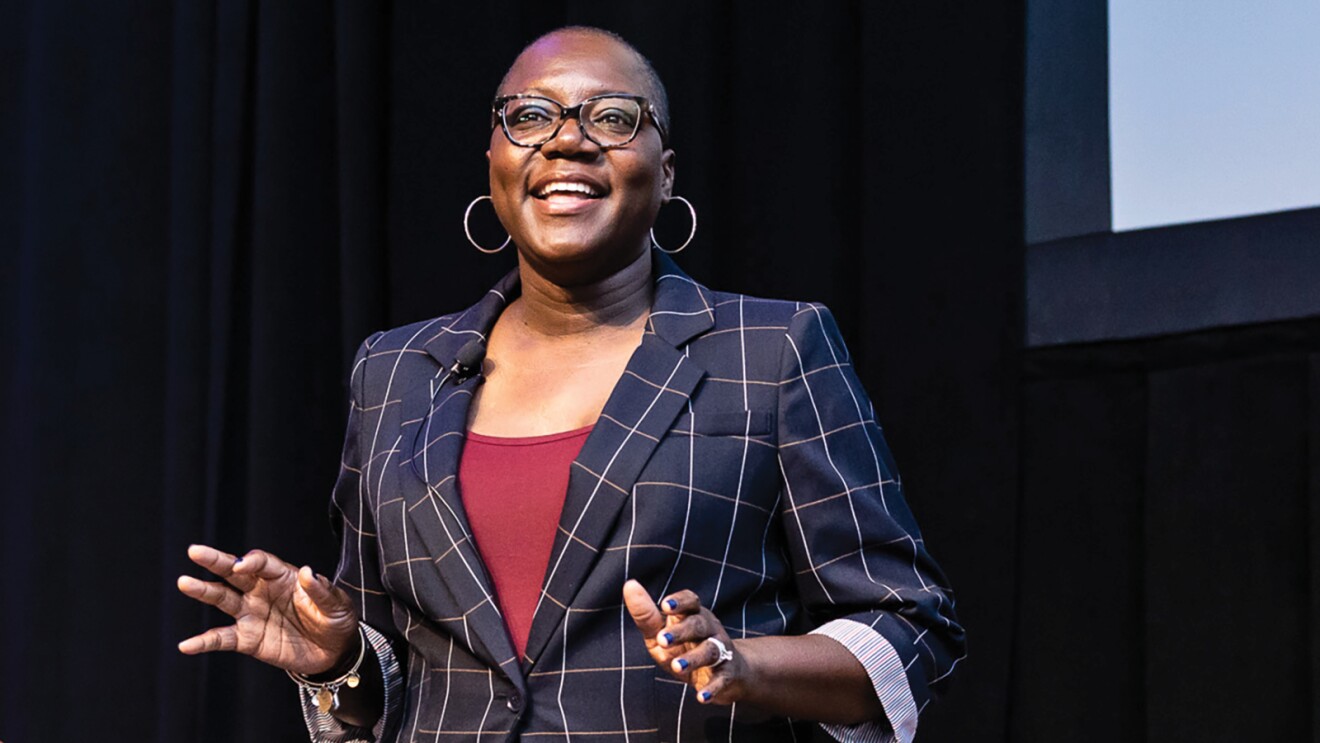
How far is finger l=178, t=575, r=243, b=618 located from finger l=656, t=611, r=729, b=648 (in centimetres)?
49

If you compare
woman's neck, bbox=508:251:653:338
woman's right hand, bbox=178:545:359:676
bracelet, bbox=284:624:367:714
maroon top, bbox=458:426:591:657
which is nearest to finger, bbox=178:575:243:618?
woman's right hand, bbox=178:545:359:676

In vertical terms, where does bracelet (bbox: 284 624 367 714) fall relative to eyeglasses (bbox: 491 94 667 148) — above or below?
below

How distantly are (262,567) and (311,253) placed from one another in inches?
52.4

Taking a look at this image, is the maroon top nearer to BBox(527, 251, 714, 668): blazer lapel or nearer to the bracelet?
BBox(527, 251, 714, 668): blazer lapel

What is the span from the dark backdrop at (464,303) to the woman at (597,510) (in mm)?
573

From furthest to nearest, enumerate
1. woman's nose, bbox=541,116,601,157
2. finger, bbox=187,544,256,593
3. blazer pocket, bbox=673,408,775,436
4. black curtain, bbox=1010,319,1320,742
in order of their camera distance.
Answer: black curtain, bbox=1010,319,1320,742 < woman's nose, bbox=541,116,601,157 < blazer pocket, bbox=673,408,775,436 < finger, bbox=187,544,256,593

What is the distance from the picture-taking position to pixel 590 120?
5.77ft

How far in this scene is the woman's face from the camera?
173 centimetres

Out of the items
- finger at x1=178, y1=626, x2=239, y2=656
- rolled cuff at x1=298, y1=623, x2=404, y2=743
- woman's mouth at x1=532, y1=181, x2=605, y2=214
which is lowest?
rolled cuff at x1=298, y1=623, x2=404, y2=743

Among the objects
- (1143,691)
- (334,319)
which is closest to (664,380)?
(1143,691)

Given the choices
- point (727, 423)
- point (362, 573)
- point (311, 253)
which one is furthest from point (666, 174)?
point (311, 253)

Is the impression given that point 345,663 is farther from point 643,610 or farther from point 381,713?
point 643,610

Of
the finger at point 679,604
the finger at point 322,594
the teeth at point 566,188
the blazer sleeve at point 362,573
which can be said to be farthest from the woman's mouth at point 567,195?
the finger at point 679,604

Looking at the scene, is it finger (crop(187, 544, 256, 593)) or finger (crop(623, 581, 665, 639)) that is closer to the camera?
finger (crop(623, 581, 665, 639))
